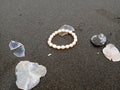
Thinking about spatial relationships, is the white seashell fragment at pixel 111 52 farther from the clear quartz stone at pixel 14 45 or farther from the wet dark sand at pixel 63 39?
the clear quartz stone at pixel 14 45

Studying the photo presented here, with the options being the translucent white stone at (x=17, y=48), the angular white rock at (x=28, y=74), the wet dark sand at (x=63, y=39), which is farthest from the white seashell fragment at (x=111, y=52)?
the translucent white stone at (x=17, y=48)

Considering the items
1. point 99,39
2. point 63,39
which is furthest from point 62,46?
point 99,39

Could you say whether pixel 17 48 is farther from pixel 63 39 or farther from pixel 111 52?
pixel 111 52

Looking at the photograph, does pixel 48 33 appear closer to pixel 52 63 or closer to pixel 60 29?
pixel 60 29

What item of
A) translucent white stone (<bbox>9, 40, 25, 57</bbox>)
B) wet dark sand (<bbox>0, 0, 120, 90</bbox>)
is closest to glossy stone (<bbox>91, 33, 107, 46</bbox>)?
wet dark sand (<bbox>0, 0, 120, 90</bbox>)

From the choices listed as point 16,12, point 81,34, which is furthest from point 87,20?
point 16,12

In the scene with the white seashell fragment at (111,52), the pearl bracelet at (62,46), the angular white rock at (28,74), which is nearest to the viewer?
the angular white rock at (28,74)
